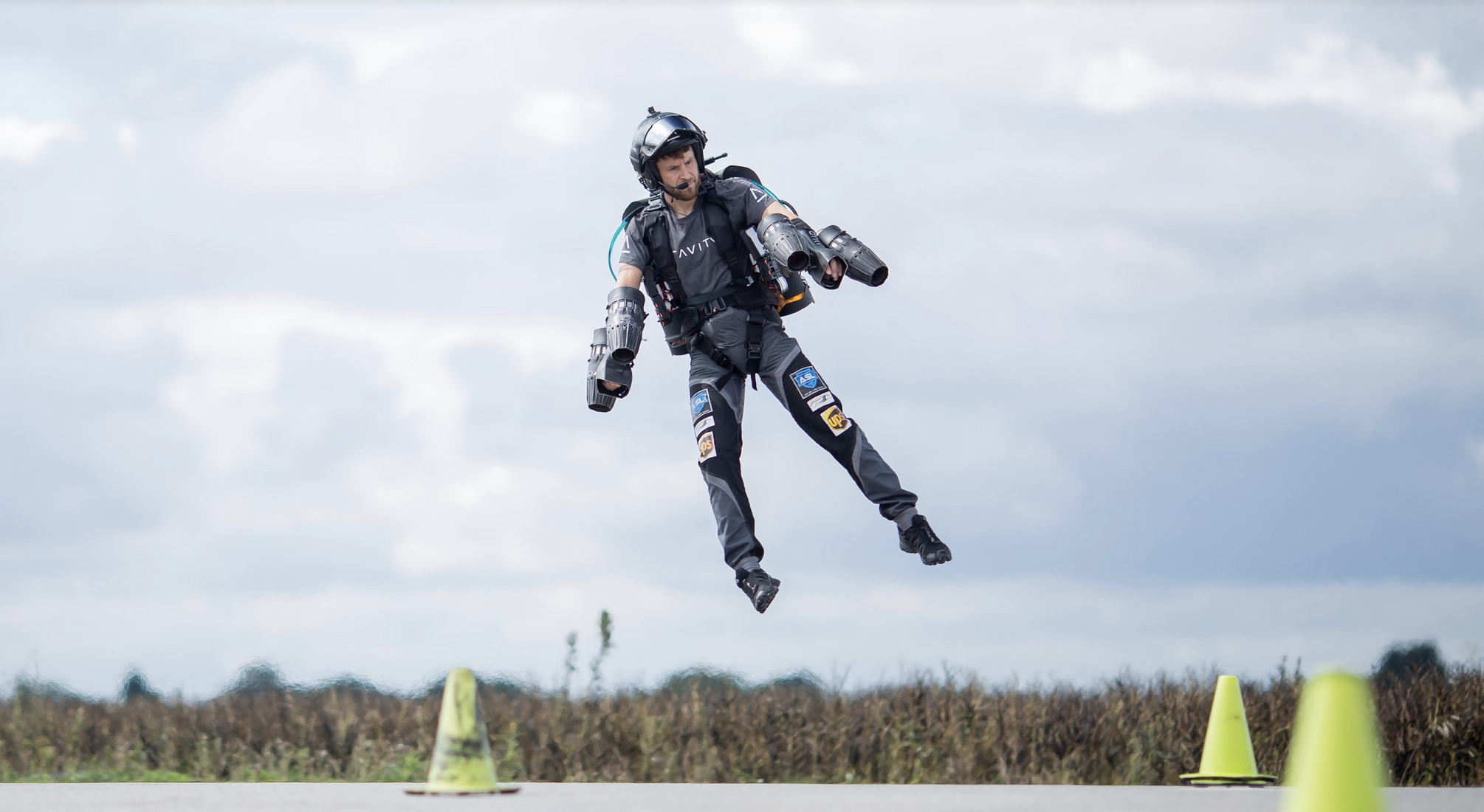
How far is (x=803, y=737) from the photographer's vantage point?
10742mm

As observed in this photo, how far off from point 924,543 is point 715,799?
2345mm

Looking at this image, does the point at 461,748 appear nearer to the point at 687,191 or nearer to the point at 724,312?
the point at 724,312

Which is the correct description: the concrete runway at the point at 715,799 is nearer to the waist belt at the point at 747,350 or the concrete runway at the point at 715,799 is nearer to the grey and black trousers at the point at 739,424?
the grey and black trousers at the point at 739,424

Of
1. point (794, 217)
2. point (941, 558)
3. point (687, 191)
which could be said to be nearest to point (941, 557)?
point (941, 558)

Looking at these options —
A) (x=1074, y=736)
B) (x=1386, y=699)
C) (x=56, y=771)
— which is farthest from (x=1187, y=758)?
(x=56, y=771)

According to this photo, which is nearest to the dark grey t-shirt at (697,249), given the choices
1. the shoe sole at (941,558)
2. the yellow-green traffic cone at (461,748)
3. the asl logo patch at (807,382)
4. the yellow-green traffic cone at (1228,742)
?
the asl logo patch at (807,382)

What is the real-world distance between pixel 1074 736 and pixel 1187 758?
2.83 feet

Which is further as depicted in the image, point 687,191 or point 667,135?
point 687,191

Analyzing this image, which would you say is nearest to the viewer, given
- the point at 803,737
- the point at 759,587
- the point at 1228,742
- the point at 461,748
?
the point at 461,748

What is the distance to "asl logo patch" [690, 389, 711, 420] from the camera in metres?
8.48

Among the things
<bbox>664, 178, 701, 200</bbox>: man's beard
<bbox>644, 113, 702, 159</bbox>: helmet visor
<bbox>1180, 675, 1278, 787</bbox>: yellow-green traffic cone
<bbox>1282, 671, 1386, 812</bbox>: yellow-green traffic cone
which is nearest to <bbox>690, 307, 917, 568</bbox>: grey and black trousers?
<bbox>664, 178, 701, 200</bbox>: man's beard

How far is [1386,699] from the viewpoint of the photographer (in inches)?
451

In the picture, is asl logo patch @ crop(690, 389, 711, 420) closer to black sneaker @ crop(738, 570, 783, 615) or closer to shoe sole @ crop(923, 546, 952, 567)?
black sneaker @ crop(738, 570, 783, 615)

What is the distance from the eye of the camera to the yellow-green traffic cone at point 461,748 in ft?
21.3
